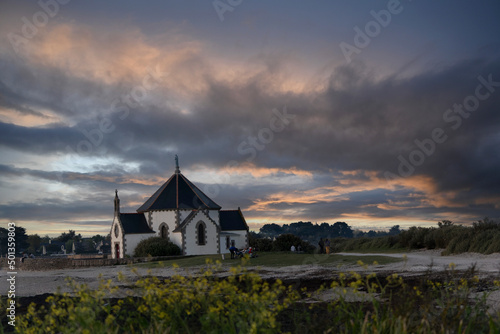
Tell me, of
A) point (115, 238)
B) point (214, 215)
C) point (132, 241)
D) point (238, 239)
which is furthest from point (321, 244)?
point (115, 238)

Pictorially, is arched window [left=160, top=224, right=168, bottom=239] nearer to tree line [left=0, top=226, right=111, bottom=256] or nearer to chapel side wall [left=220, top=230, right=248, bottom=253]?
chapel side wall [left=220, top=230, right=248, bottom=253]

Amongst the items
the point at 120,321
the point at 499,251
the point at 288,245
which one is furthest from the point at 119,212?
the point at 120,321

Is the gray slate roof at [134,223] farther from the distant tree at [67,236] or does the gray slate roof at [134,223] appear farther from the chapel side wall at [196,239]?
the distant tree at [67,236]

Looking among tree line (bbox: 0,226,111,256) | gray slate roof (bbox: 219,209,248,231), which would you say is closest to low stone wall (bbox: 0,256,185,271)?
gray slate roof (bbox: 219,209,248,231)

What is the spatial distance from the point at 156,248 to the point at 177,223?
3.88m

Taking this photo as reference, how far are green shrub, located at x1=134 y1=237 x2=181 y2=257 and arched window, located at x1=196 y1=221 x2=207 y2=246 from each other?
2346 millimetres

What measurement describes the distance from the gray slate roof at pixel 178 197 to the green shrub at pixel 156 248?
12.6 feet

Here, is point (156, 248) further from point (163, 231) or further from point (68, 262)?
point (68, 262)

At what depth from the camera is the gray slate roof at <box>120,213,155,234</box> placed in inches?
1770

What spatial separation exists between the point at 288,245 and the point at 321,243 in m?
8.90

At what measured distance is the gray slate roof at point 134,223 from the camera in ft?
148

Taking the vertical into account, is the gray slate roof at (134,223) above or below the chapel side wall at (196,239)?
above

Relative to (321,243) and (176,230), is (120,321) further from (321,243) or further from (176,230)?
(176,230)

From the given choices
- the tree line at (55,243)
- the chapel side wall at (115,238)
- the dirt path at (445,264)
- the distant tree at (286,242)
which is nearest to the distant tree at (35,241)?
the tree line at (55,243)
